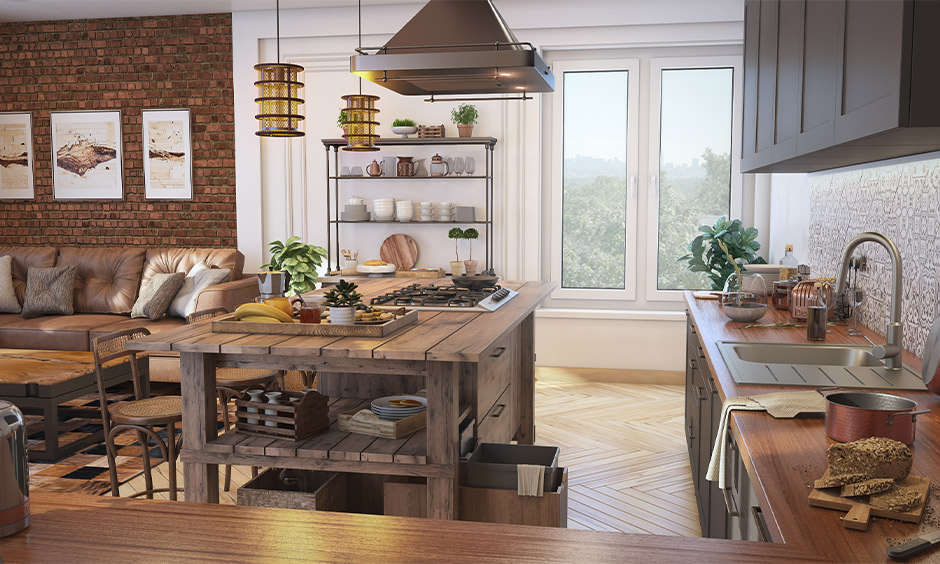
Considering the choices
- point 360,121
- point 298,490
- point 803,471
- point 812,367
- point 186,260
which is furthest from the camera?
point 186,260

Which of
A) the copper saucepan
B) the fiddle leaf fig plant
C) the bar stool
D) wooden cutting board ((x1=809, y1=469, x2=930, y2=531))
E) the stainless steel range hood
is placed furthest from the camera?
the fiddle leaf fig plant

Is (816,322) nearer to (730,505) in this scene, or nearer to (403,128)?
(730,505)

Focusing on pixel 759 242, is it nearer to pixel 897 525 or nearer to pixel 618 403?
pixel 618 403

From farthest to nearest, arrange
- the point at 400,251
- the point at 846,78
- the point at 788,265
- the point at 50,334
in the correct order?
the point at 400,251, the point at 50,334, the point at 788,265, the point at 846,78

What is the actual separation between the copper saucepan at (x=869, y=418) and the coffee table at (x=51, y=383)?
353 cm

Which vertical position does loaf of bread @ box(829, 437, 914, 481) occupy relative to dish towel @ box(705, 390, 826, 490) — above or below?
above

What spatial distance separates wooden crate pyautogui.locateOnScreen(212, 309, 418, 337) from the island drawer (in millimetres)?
622

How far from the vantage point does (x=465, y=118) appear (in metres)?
6.74

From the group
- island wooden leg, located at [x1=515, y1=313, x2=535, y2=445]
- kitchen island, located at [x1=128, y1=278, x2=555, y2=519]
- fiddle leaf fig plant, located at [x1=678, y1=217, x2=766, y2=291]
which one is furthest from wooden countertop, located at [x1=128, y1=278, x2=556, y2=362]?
fiddle leaf fig plant, located at [x1=678, y1=217, x2=766, y2=291]

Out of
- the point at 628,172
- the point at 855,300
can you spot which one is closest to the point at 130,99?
the point at 628,172

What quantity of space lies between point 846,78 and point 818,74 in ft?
1.24

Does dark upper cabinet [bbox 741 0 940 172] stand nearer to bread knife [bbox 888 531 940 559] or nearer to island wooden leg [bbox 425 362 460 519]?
bread knife [bbox 888 531 940 559]

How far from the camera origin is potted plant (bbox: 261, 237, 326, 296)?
6.71 meters

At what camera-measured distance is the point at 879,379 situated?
2.43 meters
